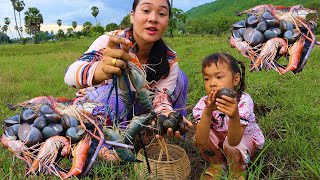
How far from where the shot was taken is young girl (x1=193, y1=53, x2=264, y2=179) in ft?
7.16

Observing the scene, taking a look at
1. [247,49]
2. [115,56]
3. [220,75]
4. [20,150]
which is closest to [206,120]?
[220,75]

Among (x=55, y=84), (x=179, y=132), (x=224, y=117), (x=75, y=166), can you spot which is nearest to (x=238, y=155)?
(x=224, y=117)

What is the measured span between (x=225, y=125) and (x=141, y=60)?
2.71 ft

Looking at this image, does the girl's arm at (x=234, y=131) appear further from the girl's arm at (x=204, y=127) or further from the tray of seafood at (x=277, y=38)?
the tray of seafood at (x=277, y=38)

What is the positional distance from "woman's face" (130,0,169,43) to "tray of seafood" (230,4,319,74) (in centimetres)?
58

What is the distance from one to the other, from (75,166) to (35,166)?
9.7 inches

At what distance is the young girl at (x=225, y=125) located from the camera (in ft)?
7.16

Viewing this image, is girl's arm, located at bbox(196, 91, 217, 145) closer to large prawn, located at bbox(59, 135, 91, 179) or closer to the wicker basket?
the wicker basket

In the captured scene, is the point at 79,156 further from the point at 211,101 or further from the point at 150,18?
the point at 150,18

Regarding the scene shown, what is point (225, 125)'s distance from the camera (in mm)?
2531

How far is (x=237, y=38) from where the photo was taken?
8.67 feet

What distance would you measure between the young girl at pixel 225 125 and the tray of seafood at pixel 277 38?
0.69 feet

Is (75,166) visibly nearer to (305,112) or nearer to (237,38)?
(237,38)

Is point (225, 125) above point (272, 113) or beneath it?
above
